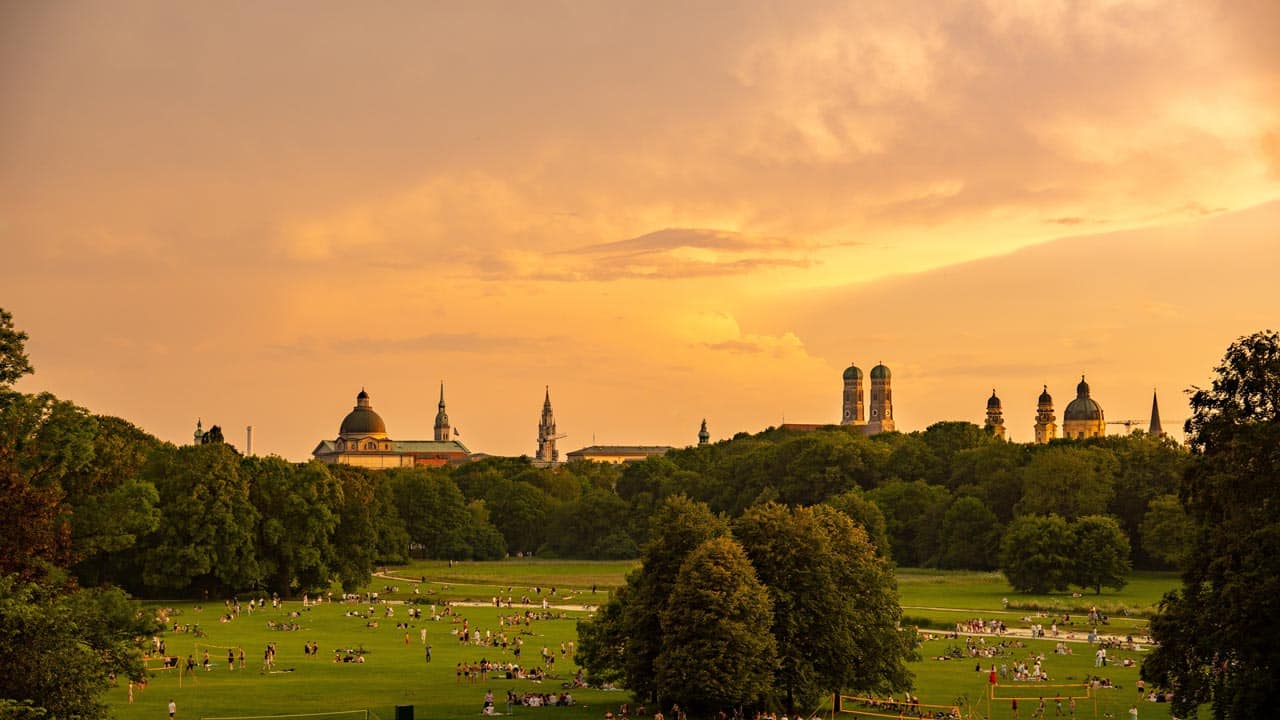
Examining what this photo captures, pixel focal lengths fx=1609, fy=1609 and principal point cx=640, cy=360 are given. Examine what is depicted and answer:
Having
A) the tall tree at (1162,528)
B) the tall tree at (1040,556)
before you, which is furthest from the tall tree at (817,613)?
the tall tree at (1162,528)

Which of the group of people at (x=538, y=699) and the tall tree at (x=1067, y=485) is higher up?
the tall tree at (x=1067, y=485)

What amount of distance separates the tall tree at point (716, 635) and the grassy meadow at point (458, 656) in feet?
15.2

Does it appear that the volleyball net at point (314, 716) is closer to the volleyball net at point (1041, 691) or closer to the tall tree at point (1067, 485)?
the volleyball net at point (1041, 691)

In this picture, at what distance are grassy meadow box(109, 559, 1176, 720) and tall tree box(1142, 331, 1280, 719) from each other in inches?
444

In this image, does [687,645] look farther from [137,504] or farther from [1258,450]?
[137,504]

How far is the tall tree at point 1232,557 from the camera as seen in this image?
4050 cm

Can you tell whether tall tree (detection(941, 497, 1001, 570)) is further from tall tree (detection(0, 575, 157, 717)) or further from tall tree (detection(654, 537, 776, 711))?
tall tree (detection(0, 575, 157, 717))

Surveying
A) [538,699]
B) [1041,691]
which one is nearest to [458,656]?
[538,699]

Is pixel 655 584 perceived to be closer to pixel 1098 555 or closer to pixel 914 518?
pixel 1098 555

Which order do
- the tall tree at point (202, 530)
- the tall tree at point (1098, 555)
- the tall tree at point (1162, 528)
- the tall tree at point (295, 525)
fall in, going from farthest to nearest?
1. the tall tree at point (1162, 528)
2. the tall tree at point (1098, 555)
3. the tall tree at point (295, 525)
4. the tall tree at point (202, 530)

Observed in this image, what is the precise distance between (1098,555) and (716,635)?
6092 cm

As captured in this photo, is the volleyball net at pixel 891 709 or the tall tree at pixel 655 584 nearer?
the tall tree at pixel 655 584

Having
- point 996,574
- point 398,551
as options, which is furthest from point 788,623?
point 398,551

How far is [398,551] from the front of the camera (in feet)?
447
